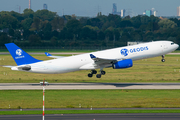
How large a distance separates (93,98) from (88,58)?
16.5 m

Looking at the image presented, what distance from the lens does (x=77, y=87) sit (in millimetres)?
58469

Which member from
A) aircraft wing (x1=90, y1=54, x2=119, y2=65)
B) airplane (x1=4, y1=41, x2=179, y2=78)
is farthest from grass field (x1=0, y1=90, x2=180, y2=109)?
aircraft wing (x1=90, y1=54, x2=119, y2=65)

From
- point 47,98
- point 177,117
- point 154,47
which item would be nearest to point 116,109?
point 177,117

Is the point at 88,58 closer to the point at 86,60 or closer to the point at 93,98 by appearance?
the point at 86,60

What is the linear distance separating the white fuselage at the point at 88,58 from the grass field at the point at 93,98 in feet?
25.8

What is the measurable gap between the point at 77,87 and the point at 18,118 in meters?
25.4

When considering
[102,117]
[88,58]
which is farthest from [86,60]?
[102,117]

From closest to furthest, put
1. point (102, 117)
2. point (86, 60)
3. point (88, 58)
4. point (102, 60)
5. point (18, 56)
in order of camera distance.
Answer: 1. point (102, 117)
2. point (18, 56)
3. point (102, 60)
4. point (86, 60)
5. point (88, 58)

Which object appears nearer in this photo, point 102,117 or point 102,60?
point 102,117

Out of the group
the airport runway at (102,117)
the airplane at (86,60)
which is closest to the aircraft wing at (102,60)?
the airplane at (86,60)

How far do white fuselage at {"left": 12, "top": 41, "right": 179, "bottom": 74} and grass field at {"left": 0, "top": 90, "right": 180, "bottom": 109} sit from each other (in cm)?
785

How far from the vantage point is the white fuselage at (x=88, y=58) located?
60375 millimetres

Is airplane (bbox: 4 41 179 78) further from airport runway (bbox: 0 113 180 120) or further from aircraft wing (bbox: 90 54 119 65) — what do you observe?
airport runway (bbox: 0 113 180 120)

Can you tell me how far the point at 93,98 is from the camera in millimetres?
47562
